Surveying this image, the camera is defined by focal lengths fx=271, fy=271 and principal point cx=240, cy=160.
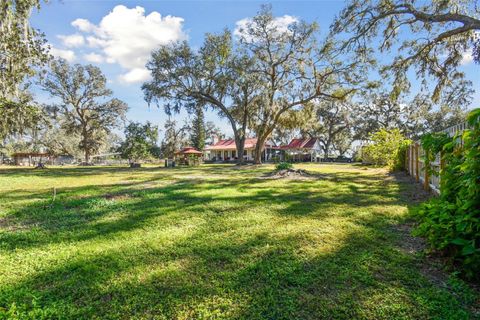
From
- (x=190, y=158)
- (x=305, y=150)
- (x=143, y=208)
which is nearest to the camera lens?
(x=143, y=208)

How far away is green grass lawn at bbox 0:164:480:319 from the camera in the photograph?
214cm

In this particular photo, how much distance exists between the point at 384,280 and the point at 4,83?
46.5ft

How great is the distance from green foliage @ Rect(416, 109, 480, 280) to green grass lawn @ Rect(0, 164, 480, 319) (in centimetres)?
26

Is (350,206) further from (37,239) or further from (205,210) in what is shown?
(37,239)

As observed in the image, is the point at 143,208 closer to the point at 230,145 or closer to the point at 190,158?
the point at 190,158

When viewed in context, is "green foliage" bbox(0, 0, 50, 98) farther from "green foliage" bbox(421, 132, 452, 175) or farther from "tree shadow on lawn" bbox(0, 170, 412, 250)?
"green foliage" bbox(421, 132, 452, 175)

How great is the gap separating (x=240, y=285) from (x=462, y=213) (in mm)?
2103

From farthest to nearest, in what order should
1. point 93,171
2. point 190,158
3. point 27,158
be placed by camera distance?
point 27,158, point 190,158, point 93,171

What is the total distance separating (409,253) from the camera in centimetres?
307

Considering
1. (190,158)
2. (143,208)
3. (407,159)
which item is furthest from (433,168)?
(190,158)

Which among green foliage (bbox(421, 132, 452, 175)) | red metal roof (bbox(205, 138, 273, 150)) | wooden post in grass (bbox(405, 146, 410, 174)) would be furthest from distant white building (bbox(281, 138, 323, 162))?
green foliage (bbox(421, 132, 452, 175))

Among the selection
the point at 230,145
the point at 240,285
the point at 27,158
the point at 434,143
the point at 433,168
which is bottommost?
the point at 240,285

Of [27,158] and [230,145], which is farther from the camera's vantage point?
[27,158]

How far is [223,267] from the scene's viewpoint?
9.26 feet
